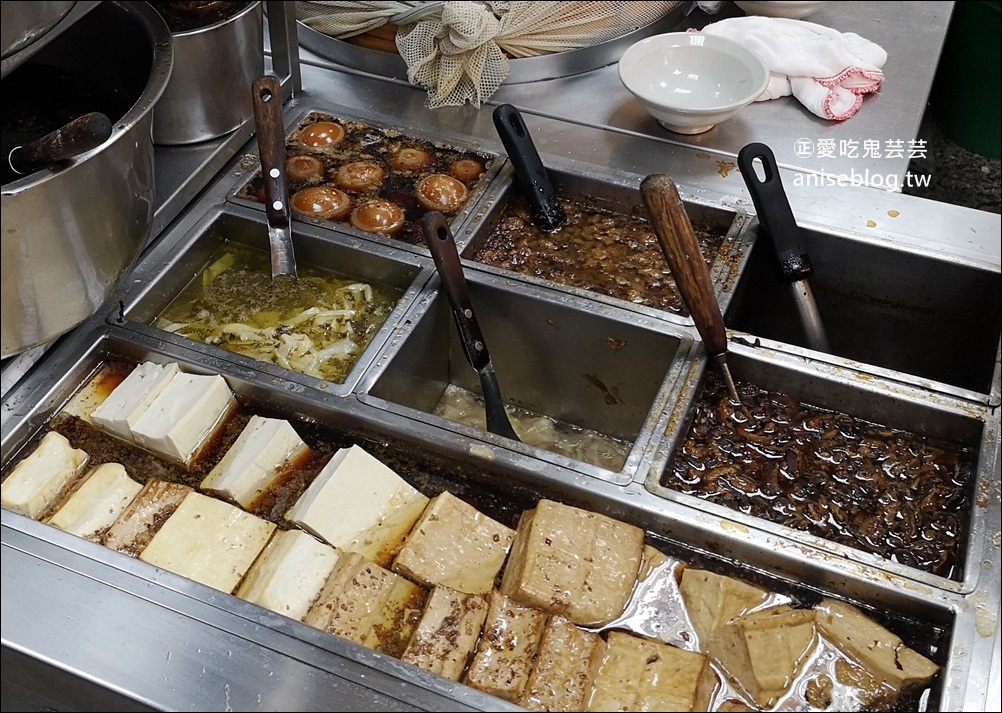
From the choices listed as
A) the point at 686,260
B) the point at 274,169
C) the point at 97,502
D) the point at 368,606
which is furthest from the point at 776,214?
the point at 97,502

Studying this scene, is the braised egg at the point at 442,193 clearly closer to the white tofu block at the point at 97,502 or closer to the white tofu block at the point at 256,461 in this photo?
the white tofu block at the point at 256,461

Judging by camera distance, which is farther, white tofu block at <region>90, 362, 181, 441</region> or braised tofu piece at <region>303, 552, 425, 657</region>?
white tofu block at <region>90, 362, 181, 441</region>

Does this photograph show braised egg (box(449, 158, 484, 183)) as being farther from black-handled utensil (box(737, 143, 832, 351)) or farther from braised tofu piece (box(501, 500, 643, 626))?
braised tofu piece (box(501, 500, 643, 626))

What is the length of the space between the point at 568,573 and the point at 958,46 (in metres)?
3.41

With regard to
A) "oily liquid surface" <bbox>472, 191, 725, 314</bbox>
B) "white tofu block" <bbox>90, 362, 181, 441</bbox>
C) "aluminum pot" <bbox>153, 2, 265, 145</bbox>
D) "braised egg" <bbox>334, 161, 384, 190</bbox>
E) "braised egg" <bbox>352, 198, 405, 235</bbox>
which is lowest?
"oily liquid surface" <bbox>472, 191, 725, 314</bbox>

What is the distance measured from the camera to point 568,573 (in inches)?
66.2

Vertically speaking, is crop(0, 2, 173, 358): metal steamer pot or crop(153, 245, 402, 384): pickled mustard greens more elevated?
crop(0, 2, 173, 358): metal steamer pot

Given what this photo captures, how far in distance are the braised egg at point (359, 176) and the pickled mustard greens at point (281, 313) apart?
262 millimetres

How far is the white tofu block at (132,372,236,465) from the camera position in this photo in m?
1.82

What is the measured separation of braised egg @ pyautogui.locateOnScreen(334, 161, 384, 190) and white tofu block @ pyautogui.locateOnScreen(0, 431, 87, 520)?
97 cm

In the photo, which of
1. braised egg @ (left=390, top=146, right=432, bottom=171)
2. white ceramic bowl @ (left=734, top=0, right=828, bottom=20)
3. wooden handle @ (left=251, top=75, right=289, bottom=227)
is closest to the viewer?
wooden handle @ (left=251, top=75, right=289, bottom=227)

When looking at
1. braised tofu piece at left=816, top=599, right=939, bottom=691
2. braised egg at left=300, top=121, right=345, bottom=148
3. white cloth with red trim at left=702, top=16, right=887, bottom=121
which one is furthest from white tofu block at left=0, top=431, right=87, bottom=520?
white cloth with red trim at left=702, top=16, right=887, bottom=121

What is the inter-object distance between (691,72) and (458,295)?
46.8 inches

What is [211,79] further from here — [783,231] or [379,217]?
[783,231]
